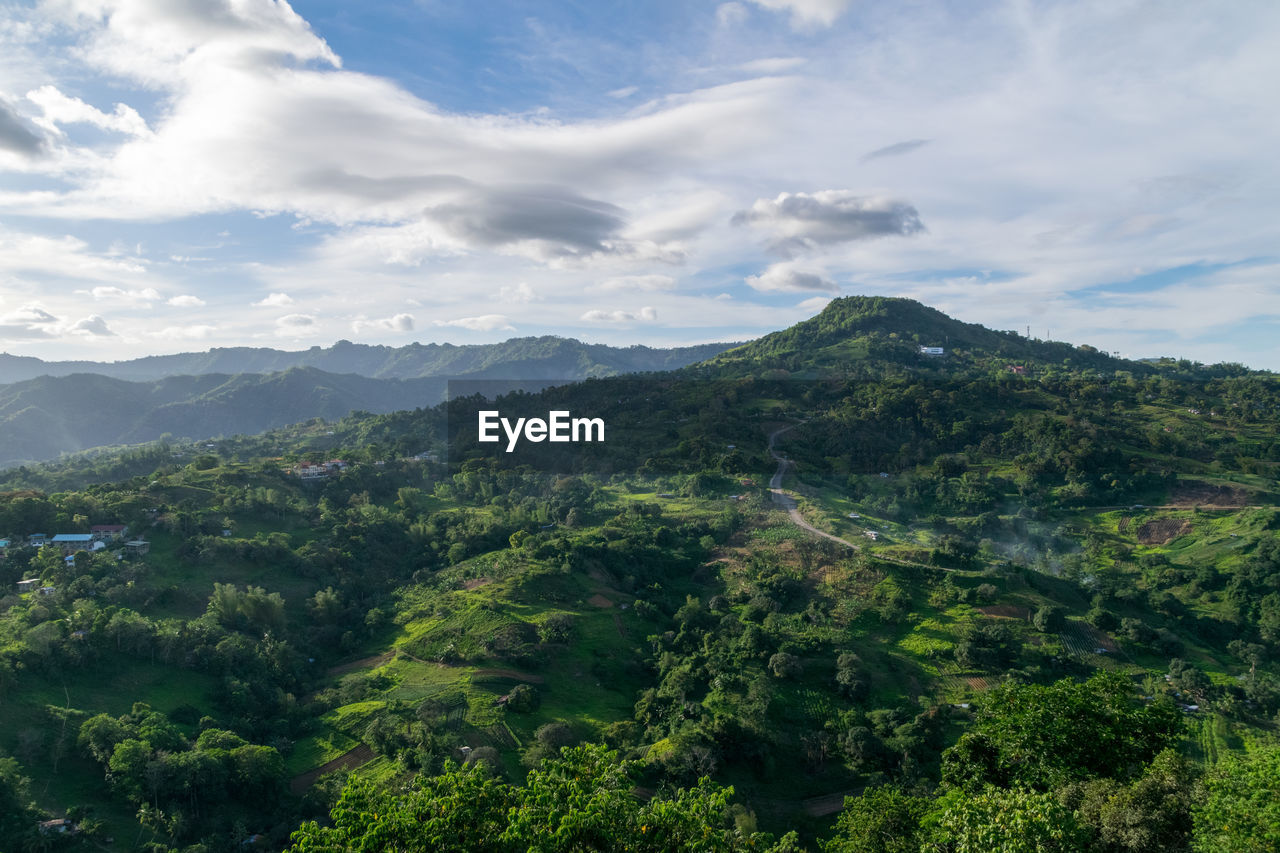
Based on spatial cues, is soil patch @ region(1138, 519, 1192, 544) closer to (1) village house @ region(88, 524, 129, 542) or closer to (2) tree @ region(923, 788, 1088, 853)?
(2) tree @ region(923, 788, 1088, 853)

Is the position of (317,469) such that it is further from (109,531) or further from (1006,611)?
(1006,611)

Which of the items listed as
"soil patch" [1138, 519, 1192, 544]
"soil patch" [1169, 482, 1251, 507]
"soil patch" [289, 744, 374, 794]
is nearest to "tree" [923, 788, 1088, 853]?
"soil patch" [289, 744, 374, 794]

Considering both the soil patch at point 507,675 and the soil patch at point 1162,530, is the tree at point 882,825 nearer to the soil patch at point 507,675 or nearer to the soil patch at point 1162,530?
the soil patch at point 507,675

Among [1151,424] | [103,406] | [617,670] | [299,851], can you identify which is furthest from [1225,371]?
[103,406]

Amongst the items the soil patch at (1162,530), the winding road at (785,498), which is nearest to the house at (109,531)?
the winding road at (785,498)

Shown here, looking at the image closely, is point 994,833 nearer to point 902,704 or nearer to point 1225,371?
point 902,704
